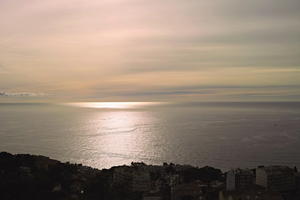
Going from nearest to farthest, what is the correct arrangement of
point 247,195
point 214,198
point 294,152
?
point 247,195, point 214,198, point 294,152

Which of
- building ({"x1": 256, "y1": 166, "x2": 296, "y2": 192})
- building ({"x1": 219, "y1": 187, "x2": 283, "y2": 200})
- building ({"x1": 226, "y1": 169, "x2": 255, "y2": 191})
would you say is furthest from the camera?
building ({"x1": 256, "y1": 166, "x2": 296, "y2": 192})

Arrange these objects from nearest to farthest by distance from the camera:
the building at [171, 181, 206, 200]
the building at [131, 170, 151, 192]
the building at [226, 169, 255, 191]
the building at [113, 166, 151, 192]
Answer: the building at [171, 181, 206, 200], the building at [226, 169, 255, 191], the building at [131, 170, 151, 192], the building at [113, 166, 151, 192]

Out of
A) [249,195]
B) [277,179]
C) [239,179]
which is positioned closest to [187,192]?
[249,195]

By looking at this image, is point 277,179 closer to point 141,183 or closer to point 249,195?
point 249,195

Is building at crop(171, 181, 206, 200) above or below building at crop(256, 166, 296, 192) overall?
below

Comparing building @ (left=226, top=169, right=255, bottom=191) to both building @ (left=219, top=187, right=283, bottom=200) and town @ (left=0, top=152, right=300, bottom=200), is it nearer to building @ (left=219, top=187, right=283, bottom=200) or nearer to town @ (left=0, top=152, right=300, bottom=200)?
town @ (left=0, top=152, right=300, bottom=200)

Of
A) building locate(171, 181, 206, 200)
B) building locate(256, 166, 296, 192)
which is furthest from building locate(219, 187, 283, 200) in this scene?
building locate(256, 166, 296, 192)

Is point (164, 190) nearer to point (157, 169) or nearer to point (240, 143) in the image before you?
point (157, 169)

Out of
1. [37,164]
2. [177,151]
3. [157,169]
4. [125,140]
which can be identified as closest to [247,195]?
[157,169]
